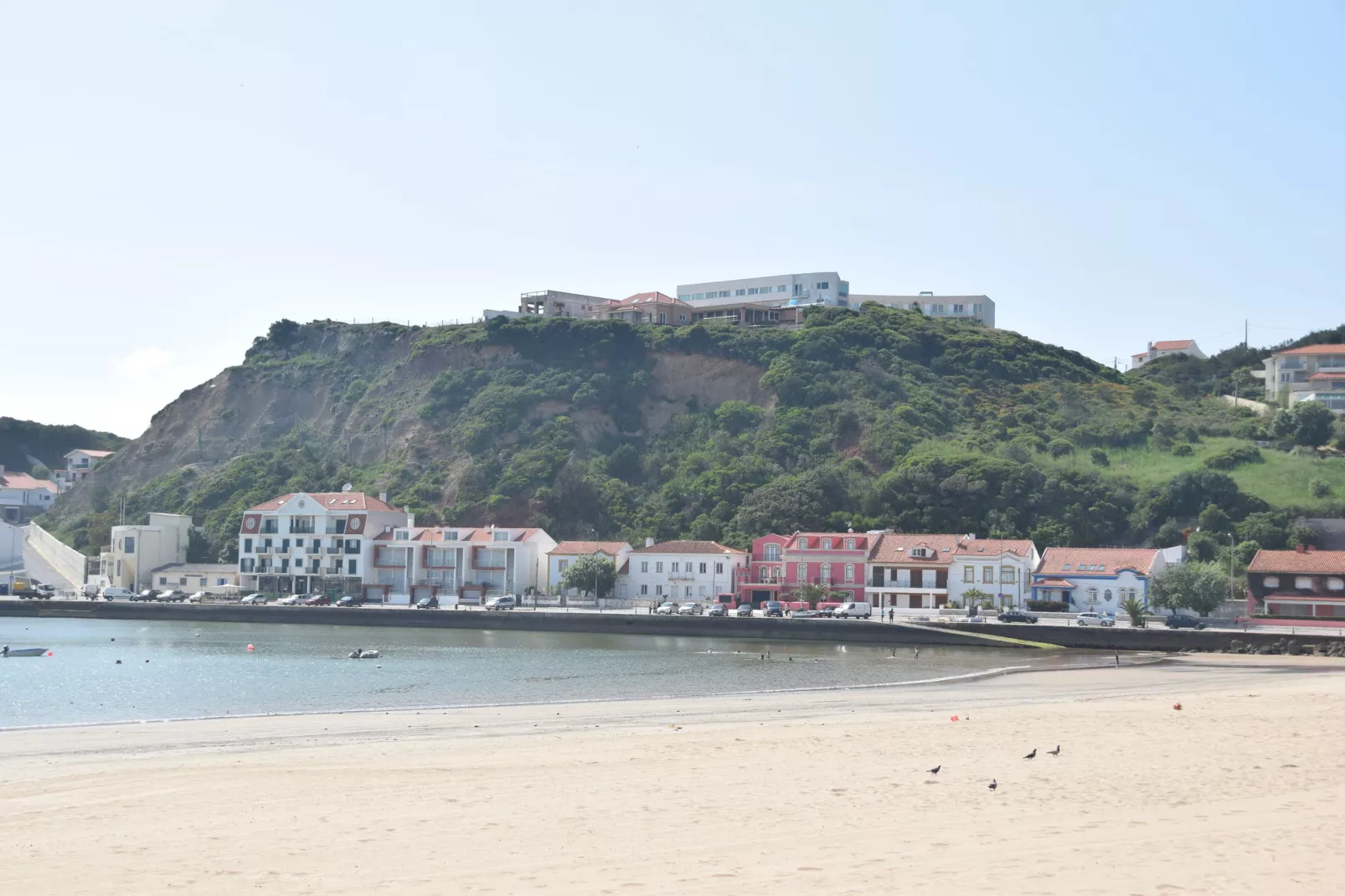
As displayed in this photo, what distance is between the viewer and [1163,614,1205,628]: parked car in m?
58.8

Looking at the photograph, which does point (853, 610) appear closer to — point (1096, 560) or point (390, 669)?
point (1096, 560)

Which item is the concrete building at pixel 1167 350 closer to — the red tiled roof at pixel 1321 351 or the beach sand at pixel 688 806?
the red tiled roof at pixel 1321 351

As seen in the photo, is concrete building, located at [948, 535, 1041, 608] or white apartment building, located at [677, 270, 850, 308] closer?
concrete building, located at [948, 535, 1041, 608]

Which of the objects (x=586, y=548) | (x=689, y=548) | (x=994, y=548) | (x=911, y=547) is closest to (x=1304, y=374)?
(x=994, y=548)

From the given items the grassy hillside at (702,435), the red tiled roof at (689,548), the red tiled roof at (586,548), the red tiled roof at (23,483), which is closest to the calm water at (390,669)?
the red tiled roof at (586,548)

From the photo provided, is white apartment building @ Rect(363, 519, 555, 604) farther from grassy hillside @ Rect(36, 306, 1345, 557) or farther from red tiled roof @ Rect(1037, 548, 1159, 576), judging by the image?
red tiled roof @ Rect(1037, 548, 1159, 576)

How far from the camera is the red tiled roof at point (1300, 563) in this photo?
63531 mm

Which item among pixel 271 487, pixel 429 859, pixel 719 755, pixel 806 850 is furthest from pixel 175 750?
pixel 271 487

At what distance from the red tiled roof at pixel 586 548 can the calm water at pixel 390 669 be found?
12.7m

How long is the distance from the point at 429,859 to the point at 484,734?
12630mm

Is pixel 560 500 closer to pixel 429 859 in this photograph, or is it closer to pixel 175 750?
pixel 175 750

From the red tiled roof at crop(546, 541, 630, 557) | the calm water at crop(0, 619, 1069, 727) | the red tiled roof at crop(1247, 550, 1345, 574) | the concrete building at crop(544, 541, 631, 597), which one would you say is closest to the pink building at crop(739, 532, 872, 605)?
the concrete building at crop(544, 541, 631, 597)

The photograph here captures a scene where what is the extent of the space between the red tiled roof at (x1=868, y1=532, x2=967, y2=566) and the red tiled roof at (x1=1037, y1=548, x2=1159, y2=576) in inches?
204

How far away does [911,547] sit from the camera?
7412 centimetres
